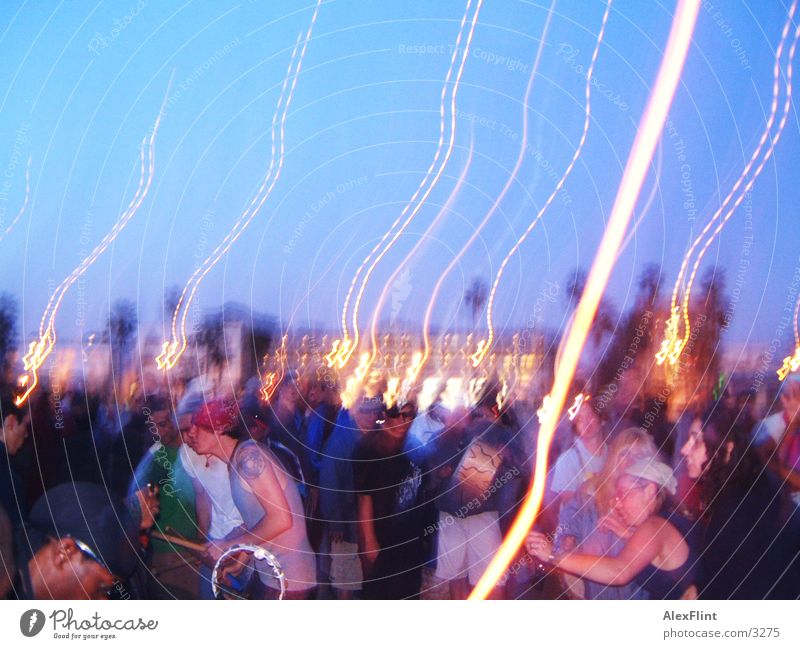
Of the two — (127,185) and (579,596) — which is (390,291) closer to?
(127,185)

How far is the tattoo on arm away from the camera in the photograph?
10.4 ft

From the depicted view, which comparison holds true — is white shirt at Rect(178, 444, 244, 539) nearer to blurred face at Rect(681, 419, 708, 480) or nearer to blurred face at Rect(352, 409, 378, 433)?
blurred face at Rect(352, 409, 378, 433)

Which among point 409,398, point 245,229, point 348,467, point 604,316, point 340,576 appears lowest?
point 340,576

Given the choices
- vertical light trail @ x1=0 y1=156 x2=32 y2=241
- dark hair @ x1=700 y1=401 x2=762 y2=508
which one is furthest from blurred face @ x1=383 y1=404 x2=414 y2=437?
vertical light trail @ x1=0 y1=156 x2=32 y2=241

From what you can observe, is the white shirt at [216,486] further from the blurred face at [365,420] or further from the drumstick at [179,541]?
the blurred face at [365,420]

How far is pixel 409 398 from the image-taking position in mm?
3178

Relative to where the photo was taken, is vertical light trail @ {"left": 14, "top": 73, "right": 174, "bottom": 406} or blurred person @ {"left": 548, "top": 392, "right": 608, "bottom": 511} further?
blurred person @ {"left": 548, "top": 392, "right": 608, "bottom": 511}

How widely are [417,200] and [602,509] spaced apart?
126 centimetres

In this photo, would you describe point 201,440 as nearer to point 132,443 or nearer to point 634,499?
point 132,443

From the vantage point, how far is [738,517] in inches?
128

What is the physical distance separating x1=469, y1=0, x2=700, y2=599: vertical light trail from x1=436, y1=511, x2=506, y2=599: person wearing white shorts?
29 cm
